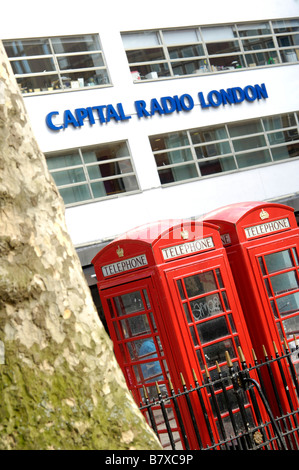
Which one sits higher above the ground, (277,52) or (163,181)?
(277,52)

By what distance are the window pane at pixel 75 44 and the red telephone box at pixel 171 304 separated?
10751mm

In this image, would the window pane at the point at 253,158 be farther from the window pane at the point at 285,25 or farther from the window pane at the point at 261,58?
the window pane at the point at 285,25

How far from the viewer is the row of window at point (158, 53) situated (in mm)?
16969

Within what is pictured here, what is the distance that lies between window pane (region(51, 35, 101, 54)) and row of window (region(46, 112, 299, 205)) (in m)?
2.62

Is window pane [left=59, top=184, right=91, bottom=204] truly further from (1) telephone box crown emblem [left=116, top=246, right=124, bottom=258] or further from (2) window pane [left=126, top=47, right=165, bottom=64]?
(1) telephone box crown emblem [left=116, top=246, right=124, bottom=258]

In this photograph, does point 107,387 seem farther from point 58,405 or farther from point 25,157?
point 25,157

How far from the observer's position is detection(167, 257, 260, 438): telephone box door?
7.36 metres

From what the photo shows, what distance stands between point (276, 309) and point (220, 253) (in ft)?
3.51

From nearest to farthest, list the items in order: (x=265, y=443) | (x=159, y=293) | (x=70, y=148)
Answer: (x=265, y=443), (x=159, y=293), (x=70, y=148)

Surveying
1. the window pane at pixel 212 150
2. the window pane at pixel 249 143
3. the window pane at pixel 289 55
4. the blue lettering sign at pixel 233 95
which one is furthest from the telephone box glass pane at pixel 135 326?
the window pane at pixel 289 55

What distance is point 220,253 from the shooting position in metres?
7.76

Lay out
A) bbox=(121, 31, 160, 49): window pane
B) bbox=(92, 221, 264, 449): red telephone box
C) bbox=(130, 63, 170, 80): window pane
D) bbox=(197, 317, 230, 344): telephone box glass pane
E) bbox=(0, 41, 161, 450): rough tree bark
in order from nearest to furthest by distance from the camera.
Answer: bbox=(0, 41, 161, 450): rough tree bark → bbox=(92, 221, 264, 449): red telephone box → bbox=(197, 317, 230, 344): telephone box glass pane → bbox=(121, 31, 160, 49): window pane → bbox=(130, 63, 170, 80): window pane

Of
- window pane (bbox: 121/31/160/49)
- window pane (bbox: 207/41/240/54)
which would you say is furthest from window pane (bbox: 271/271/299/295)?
window pane (bbox: 207/41/240/54)
